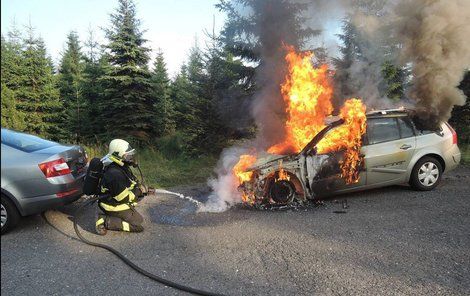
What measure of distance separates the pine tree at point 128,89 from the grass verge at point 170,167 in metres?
1.90

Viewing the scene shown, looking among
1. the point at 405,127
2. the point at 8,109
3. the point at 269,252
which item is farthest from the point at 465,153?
the point at 8,109

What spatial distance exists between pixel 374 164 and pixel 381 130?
2.48 feet

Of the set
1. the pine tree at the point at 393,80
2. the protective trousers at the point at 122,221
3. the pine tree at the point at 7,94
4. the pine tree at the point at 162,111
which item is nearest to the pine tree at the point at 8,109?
the pine tree at the point at 7,94

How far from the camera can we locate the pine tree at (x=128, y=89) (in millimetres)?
15898

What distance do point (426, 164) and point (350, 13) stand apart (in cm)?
486

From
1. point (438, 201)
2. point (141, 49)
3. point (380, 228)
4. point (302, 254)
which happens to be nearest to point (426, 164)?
point (438, 201)

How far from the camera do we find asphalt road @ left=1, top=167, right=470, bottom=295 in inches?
156

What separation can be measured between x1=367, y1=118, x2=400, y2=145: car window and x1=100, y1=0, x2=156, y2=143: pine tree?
1126cm

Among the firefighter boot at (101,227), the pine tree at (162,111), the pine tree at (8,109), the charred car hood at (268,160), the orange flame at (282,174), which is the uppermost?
the pine tree at (162,111)

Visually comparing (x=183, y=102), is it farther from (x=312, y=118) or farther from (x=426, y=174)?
(x=426, y=174)

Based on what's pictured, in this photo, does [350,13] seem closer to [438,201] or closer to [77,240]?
[438,201]

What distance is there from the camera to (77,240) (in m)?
5.37

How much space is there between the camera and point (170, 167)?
12.1 m

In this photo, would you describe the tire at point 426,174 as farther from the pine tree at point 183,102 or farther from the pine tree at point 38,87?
the pine tree at point 183,102
